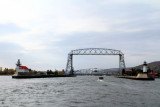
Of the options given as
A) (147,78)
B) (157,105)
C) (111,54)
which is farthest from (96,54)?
(157,105)

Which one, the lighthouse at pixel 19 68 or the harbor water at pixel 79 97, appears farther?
the lighthouse at pixel 19 68

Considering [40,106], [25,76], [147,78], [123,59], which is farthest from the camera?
[123,59]

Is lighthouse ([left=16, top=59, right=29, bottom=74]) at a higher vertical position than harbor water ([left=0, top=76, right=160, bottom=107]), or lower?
higher

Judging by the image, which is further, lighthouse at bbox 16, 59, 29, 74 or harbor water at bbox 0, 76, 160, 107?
lighthouse at bbox 16, 59, 29, 74

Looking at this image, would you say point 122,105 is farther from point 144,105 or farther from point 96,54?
point 96,54

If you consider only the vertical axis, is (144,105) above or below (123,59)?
below

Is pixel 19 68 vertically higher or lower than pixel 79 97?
higher

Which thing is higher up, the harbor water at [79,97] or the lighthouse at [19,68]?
the lighthouse at [19,68]

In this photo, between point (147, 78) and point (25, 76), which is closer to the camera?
point (147, 78)

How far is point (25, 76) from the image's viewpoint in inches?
5714

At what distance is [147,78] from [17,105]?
317 feet

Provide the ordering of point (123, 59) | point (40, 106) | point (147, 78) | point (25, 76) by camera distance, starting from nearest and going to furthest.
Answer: point (40, 106) < point (147, 78) < point (25, 76) < point (123, 59)

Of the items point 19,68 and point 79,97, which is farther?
point 19,68

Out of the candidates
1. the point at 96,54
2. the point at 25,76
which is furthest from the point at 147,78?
the point at 96,54
